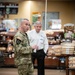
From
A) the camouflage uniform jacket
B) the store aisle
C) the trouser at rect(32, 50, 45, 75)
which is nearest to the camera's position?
the camouflage uniform jacket

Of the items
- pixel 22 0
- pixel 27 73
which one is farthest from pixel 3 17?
pixel 27 73

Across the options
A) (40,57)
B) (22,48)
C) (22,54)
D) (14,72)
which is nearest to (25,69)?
(22,54)

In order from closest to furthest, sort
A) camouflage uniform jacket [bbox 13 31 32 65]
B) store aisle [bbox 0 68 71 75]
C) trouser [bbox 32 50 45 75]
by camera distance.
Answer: camouflage uniform jacket [bbox 13 31 32 65]
trouser [bbox 32 50 45 75]
store aisle [bbox 0 68 71 75]

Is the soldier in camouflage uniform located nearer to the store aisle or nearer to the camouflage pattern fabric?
the camouflage pattern fabric

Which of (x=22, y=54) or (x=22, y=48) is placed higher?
(x=22, y=48)

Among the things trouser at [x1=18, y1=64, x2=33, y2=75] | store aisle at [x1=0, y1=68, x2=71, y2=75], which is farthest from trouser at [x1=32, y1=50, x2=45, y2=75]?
trouser at [x1=18, y1=64, x2=33, y2=75]

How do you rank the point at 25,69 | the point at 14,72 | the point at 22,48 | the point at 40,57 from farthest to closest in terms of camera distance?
the point at 14,72, the point at 40,57, the point at 25,69, the point at 22,48

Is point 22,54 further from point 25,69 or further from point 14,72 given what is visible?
point 14,72

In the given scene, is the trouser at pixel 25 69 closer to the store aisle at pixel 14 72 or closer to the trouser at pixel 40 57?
the trouser at pixel 40 57

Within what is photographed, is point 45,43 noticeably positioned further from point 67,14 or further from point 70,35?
point 67,14

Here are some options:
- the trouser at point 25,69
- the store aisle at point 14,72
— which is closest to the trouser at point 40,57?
the store aisle at point 14,72

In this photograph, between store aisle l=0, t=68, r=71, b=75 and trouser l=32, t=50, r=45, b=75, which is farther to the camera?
store aisle l=0, t=68, r=71, b=75

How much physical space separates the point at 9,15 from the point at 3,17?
0.22 meters

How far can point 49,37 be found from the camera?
10.1 meters
